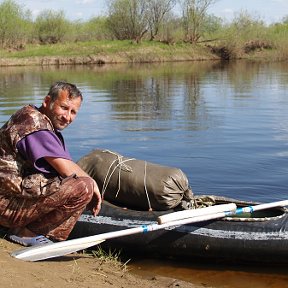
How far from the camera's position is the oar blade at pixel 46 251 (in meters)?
4.33

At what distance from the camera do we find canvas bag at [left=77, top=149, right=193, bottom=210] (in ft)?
17.6

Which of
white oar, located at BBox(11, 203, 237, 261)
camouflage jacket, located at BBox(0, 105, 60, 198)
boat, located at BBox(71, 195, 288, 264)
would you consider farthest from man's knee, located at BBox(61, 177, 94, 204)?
boat, located at BBox(71, 195, 288, 264)

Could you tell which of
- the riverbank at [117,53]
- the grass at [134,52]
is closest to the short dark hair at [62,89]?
the riverbank at [117,53]

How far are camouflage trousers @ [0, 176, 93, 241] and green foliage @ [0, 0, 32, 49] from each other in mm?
47799

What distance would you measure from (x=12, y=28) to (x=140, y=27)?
41.1ft

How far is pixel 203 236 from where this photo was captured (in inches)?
202

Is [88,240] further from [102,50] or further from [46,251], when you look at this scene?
[102,50]

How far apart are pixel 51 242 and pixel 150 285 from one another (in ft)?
2.98

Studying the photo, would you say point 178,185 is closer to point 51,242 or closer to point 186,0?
point 51,242

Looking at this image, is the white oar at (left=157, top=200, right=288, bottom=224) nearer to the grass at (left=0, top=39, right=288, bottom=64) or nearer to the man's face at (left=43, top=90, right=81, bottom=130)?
the man's face at (left=43, top=90, right=81, bottom=130)

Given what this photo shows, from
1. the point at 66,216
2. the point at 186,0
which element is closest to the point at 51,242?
the point at 66,216

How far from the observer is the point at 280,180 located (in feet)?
27.3

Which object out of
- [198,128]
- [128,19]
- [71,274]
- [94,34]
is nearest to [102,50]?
[128,19]

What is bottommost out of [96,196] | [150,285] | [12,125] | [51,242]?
[150,285]
